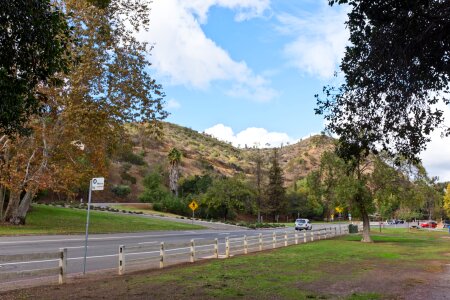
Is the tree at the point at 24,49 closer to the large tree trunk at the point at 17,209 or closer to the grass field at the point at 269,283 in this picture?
the grass field at the point at 269,283

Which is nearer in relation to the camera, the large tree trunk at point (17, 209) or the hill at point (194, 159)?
the large tree trunk at point (17, 209)

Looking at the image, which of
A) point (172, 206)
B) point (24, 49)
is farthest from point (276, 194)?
point (24, 49)

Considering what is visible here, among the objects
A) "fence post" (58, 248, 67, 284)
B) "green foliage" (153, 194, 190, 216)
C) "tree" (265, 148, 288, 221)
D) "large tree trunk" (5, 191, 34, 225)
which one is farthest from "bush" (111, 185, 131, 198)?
"fence post" (58, 248, 67, 284)

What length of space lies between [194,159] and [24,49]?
12949 cm

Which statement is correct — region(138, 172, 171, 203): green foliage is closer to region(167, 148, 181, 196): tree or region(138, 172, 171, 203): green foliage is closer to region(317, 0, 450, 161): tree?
region(167, 148, 181, 196): tree

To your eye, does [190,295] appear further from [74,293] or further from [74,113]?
[74,113]

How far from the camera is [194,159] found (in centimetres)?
13675

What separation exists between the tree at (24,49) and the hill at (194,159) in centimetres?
6235

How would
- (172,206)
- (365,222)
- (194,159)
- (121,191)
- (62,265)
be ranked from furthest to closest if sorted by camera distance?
(194,159) < (121,191) < (172,206) < (365,222) < (62,265)

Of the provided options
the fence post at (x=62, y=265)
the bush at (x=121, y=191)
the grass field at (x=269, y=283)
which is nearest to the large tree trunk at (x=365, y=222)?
the grass field at (x=269, y=283)

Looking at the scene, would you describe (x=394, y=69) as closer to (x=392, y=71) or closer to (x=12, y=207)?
(x=392, y=71)

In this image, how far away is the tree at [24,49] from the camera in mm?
7023

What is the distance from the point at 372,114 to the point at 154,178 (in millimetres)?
72781

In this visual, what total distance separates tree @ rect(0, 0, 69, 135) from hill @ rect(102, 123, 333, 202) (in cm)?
6235
